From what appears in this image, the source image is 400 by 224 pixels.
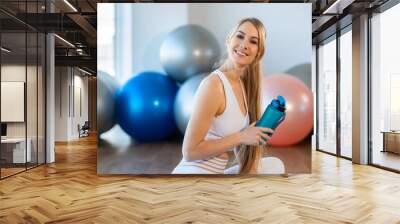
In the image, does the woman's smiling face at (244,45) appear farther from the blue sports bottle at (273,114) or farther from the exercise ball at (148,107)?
the exercise ball at (148,107)

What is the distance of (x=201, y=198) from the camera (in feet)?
16.2

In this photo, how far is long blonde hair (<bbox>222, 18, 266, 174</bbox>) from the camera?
613cm

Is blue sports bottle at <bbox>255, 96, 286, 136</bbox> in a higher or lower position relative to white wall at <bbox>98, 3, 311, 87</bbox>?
lower

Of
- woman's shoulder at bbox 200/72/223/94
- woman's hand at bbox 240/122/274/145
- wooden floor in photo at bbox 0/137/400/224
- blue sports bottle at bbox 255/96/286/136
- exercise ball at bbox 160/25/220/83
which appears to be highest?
exercise ball at bbox 160/25/220/83

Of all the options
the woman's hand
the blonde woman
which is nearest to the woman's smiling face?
the blonde woman

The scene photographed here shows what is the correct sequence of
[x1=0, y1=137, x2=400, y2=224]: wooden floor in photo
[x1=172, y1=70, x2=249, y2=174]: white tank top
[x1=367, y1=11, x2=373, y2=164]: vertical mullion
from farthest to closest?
[x1=367, y1=11, x2=373, y2=164]: vertical mullion
[x1=172, y1=70, x2=249, y2=174]: white tank top
[x1=0, y1=137, x2=400, y2=224]: wooden floor in photo

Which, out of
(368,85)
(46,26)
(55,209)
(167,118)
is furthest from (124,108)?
(368,85)

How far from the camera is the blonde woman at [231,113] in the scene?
6004 mm

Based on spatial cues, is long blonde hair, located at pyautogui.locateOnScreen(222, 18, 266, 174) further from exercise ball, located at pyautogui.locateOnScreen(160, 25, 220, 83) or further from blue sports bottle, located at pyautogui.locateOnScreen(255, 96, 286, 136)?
exercise ball, located at pyautogui.locateOnScreen(160, 25, 220, 83)

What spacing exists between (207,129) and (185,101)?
58 cm

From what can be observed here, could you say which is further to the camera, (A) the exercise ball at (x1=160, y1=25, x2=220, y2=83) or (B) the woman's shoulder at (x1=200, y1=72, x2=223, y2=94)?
(A) the exercise ball at (x1=160, y1=25, x2=220, y2=83)

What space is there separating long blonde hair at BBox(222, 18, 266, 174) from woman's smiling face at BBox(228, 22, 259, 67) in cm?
5

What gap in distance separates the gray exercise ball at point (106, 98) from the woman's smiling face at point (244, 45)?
6.47ft

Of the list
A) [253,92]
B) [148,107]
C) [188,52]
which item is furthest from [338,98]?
[148,107]
